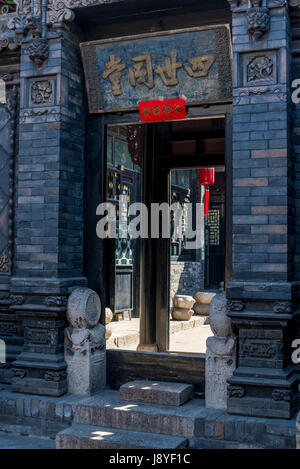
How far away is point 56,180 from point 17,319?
6.48 feet

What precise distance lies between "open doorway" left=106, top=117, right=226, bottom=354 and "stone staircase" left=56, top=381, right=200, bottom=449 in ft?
6.78

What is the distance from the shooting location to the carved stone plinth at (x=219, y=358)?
6379 mm

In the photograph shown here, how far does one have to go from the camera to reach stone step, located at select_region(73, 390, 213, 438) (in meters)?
6.18

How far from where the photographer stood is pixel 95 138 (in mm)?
Answer: 7676

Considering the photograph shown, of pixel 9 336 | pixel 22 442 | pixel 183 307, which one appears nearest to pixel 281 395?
pixel 22 442

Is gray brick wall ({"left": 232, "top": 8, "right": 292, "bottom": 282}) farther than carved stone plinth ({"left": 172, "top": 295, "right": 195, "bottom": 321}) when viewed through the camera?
No

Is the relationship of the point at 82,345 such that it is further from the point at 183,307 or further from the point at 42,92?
the point at 183,307

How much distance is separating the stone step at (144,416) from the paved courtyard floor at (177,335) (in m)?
2.72

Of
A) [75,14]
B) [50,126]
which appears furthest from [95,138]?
[75,14]

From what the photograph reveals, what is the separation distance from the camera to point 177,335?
12555mm

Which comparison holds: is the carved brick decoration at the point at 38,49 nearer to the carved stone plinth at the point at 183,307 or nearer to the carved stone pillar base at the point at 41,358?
the carved stone pillar base at the point at 41,358

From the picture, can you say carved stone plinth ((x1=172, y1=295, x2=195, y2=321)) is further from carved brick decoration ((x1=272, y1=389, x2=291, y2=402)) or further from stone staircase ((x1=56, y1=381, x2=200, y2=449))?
carved brick decoration ((x1=272, y1=389, x2=291, y2=402))
